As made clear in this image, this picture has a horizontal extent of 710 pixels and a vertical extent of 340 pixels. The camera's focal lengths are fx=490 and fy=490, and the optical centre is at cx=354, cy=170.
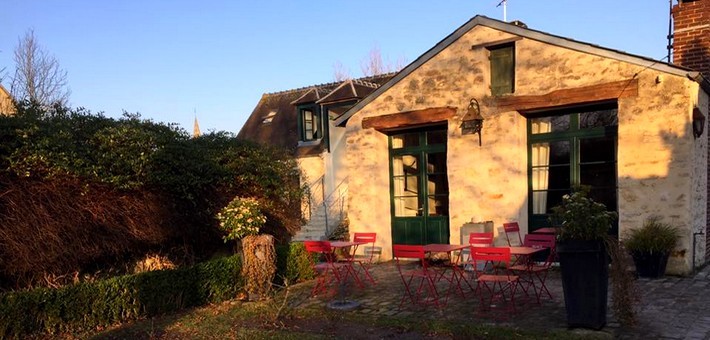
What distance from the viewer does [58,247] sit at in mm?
6020

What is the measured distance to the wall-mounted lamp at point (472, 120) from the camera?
28.1 feet

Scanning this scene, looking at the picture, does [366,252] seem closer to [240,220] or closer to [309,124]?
[240,220]

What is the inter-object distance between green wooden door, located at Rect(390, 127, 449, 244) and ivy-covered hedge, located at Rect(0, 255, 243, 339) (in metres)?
3.85

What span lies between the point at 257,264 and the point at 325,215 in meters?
7.22

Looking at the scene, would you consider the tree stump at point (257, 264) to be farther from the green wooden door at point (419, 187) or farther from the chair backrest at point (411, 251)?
the green wooden door at point (419, 187)

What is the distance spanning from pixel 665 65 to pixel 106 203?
Result: 8048 millimetres

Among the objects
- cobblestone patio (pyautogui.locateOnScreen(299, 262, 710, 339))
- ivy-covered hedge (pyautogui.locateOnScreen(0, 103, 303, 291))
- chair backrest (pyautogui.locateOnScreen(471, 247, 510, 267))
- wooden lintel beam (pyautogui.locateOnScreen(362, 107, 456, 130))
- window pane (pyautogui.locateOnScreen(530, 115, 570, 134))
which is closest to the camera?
cobblestone patio (pyautogui.locateOnScreen(299, 262, 710, 339))

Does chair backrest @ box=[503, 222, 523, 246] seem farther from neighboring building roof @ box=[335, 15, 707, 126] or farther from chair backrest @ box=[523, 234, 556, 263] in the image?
neighboring building roof @ box=[335, 15, 707, 126]

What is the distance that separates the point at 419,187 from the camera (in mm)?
9875

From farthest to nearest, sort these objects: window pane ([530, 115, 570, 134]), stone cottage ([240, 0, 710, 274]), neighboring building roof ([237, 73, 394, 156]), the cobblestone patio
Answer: neighboring building roof ([237, 73, 394, 156]), window pane ([530, 115, 570, 134]), stone cottage ([240, 0, 710, 274]), the cobblestone patio

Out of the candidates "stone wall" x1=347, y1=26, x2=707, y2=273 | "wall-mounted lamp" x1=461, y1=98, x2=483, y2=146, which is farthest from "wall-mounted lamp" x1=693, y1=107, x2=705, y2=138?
"wall-mounted lamp" x1=461, y1=98, x2=483, y2=146

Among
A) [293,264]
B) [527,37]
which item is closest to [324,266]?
[293,264]

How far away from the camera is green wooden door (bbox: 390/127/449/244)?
31.5 ft

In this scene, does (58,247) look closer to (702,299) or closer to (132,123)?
(132,123)
